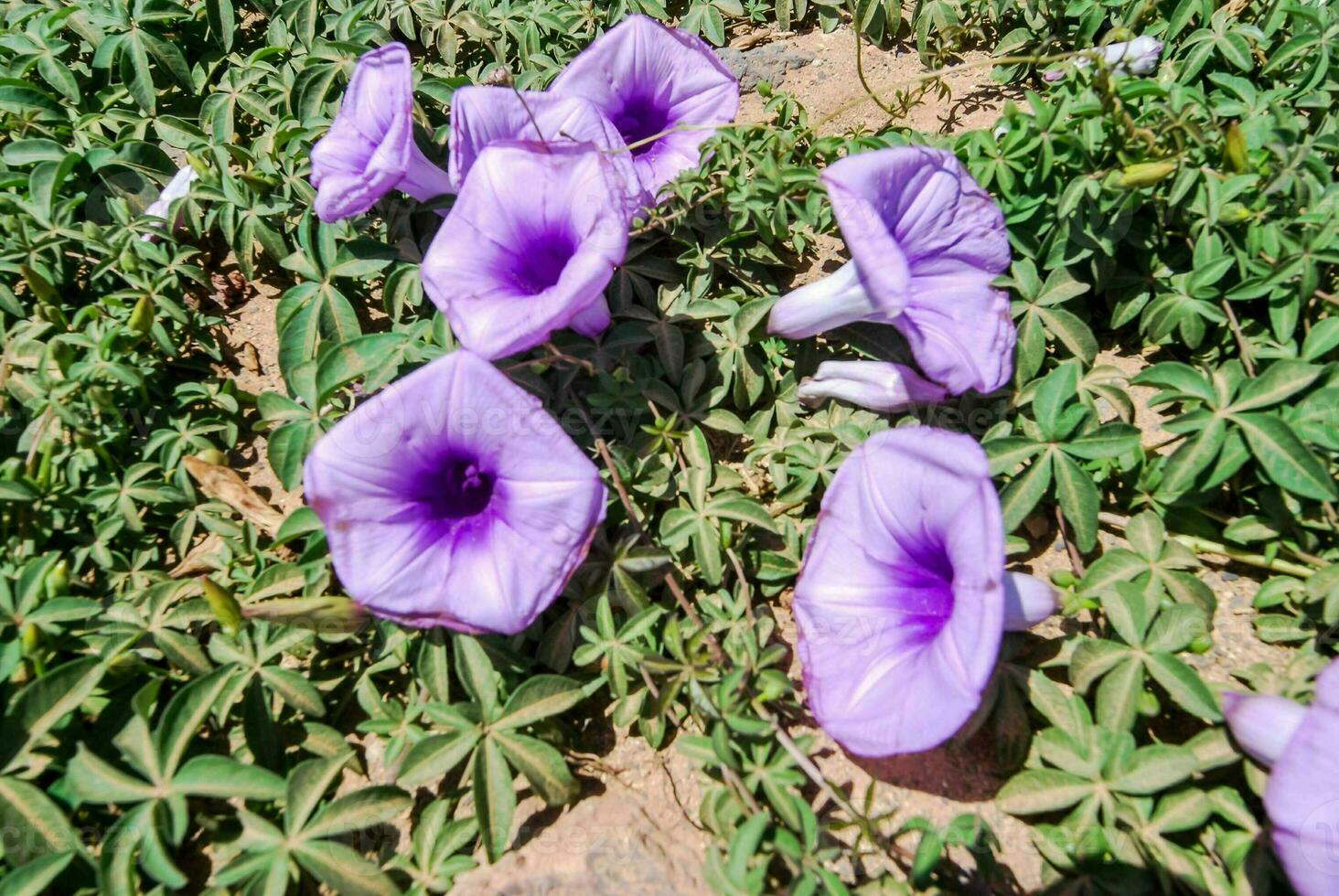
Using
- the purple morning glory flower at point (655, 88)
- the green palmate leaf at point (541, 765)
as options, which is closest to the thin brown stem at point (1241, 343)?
the purple morning glory flower at point (655, 88)

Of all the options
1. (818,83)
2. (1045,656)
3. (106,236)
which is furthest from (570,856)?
(818,83)

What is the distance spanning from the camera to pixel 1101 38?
3236 millimetres

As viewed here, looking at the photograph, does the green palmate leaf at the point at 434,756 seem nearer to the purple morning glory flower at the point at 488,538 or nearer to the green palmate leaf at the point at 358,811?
the green palmate leaf at the point at 358,811

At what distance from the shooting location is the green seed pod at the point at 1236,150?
7.97 ft

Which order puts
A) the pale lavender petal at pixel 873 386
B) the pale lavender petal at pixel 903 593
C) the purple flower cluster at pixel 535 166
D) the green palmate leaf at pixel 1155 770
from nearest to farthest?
the pale lavender petal at pixel 903 593, the green palmate leaf at pixel 1155 770, the purple flower cluster at pixel 535 166, the pale lavender petal at pixel 873 386

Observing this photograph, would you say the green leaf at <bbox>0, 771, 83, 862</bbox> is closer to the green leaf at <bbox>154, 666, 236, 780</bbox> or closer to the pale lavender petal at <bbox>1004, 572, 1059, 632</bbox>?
the green leaf at <bbox>154, 666, 236, 780</bbox>

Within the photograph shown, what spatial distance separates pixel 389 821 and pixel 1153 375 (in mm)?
2201

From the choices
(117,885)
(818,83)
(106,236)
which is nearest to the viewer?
(117,885)

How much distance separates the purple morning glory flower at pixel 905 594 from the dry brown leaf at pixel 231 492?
4.98 feet

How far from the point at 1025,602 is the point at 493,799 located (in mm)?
1302

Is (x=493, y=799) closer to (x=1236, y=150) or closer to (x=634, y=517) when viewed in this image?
(x=634, y=517)

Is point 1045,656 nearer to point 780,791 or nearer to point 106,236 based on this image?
point 780,791

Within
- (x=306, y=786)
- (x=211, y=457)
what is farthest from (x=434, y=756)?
(x=211, y=457)

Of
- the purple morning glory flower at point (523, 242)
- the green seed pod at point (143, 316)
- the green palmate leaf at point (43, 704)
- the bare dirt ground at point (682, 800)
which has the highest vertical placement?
the purple morning glory flower at point (523, 242)
